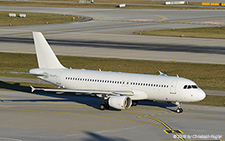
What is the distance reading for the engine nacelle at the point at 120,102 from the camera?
51406 millimetres

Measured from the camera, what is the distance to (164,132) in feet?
146

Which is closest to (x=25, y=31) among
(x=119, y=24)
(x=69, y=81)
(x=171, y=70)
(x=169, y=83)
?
(x=119, y=24)

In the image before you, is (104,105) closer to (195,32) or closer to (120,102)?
(120,102)

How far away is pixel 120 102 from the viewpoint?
169 ft

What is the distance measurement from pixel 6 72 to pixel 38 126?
35.8 m

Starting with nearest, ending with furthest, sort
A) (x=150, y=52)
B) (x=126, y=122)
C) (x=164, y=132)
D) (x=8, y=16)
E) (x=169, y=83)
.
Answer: (x=164, y=132) → (x=126, y=122) → (x=169, y=83) → (x=150, y=52) → (x=8, y=16)

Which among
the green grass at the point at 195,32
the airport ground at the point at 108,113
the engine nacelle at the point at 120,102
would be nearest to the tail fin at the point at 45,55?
the airport ground at the point at 108,113

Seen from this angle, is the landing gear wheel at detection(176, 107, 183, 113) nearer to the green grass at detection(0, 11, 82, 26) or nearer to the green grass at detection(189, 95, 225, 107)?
the green grass at detection(189, 95, 225, 107)

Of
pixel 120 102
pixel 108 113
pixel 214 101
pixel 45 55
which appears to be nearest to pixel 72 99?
pixel 45 55

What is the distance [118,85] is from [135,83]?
6.98 ft

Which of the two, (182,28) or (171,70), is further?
(182,28)

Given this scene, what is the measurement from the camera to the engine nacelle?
5141cm

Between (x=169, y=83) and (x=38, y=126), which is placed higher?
(x=169, y=83)

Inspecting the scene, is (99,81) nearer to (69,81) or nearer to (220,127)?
(69,81)
